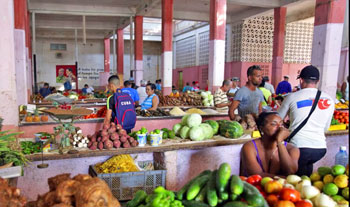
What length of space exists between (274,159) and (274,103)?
454 cm

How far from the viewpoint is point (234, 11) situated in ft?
50.1

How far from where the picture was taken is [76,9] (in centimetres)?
1390

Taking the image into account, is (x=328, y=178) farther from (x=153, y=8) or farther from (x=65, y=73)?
(x=65, y=73)

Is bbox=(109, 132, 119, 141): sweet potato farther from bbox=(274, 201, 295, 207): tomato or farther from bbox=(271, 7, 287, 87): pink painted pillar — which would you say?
bbox=(271, 7, 287, 87): pink painted pillar

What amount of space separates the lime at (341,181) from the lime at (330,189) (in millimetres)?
36

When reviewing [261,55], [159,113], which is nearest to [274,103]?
[159,113]

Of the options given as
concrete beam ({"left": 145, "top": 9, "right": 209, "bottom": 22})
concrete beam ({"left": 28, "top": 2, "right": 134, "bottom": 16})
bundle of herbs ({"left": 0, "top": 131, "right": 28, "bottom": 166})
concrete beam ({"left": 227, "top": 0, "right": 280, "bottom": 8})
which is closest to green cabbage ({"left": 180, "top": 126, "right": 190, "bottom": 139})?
bundle of herbs ({"left": 0, "top": 131, "right": 28, "bottom": 166})

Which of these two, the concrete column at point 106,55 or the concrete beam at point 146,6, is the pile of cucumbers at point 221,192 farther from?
the concrete column at point 106,55

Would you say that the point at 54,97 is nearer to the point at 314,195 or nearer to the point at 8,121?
the point at 8,121

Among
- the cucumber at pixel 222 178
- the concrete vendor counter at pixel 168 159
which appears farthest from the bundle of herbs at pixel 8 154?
the cucumber at pixel 222 178

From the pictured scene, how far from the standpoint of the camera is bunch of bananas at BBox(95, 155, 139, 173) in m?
3.33

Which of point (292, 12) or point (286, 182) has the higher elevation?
point (292, 12)

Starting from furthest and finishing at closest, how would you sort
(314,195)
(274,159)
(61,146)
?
(61,146) < (274,159) < (314,195)

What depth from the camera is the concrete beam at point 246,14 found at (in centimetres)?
1365
